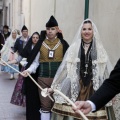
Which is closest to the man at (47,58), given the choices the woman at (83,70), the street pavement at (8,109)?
the woman at (83,70)

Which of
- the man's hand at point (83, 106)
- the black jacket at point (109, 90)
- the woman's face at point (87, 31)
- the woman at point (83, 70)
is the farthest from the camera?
the woman's face at point (87, 31)

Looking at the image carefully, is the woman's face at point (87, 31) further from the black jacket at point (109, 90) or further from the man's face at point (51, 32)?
the black jacket at point (109, 90)

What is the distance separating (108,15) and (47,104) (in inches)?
85.9

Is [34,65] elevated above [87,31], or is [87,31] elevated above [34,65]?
[87,31]

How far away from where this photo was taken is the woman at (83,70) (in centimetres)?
452

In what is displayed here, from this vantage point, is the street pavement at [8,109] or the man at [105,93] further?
the street pavement at [8,109]

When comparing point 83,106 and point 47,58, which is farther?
point 47,58

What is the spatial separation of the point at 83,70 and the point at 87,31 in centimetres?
48

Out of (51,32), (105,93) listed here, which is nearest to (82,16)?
(51,32)

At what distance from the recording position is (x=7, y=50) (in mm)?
12711

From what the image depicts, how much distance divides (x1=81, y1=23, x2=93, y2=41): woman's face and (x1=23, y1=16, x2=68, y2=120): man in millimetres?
990

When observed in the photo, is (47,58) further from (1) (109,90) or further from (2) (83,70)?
(1) (109,90)

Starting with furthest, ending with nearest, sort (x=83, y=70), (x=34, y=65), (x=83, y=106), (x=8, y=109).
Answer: (x=8, y=109) < (x=34, y=65) < (x=83, y=70) < (x=83, y=106)

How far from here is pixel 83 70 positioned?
4574 mm
